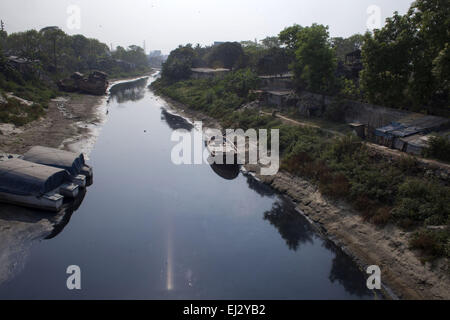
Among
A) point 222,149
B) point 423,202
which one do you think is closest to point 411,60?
point 423,202

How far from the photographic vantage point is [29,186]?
918 inches

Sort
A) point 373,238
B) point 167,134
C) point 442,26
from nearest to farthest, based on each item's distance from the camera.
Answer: point 373,238, point 442,26, point 167,134

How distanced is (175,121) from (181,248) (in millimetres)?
41621

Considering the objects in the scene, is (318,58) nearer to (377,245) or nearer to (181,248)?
(377,245)

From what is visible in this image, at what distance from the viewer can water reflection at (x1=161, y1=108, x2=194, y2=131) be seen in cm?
5617

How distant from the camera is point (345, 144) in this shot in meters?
30.2

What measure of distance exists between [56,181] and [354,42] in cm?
8590

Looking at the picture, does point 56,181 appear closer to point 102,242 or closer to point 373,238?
point 102,242

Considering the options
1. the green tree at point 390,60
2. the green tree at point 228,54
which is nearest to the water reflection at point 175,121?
the green tree at point 390,60

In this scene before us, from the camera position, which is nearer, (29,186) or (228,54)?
(29,186)

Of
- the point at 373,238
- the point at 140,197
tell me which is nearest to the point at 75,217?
the point at 140,197

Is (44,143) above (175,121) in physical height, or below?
below

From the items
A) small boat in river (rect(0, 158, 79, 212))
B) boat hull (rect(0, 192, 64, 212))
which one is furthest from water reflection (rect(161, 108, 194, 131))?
boat hull (rect(0, 192, 64, 212))

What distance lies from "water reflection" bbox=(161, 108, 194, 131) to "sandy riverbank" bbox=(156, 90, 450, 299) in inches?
1195
